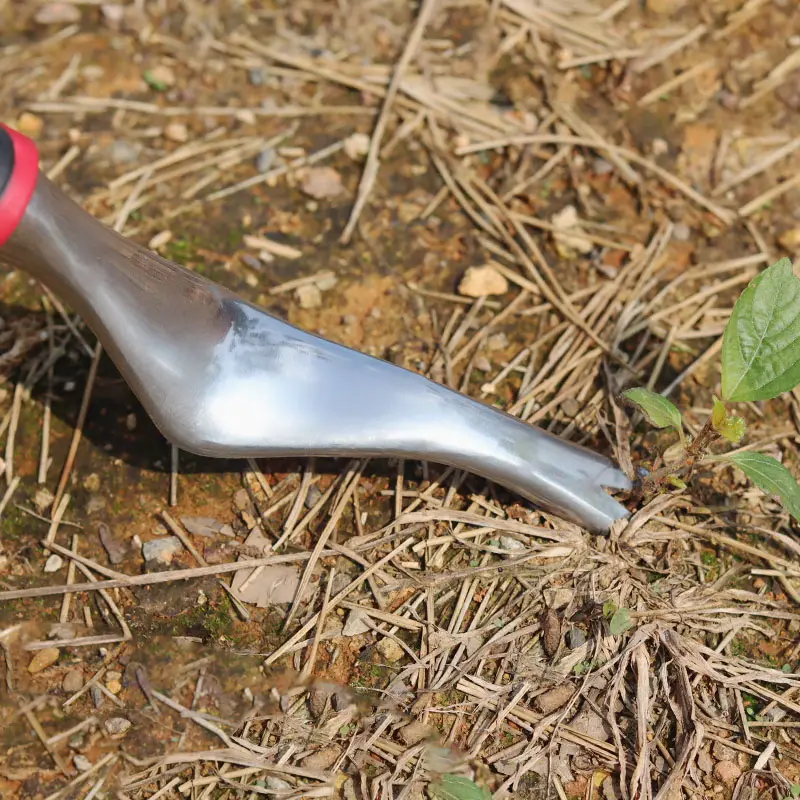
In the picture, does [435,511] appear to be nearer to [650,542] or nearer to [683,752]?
[650,542]

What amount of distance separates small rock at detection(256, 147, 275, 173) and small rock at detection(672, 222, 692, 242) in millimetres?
938

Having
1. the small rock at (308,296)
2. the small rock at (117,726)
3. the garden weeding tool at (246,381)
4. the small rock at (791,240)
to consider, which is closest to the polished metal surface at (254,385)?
the garden weeding tool at (246,381)

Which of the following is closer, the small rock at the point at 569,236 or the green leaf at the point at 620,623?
the green leaf at the point at 620,623

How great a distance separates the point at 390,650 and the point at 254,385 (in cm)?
49

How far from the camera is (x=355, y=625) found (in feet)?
4.42

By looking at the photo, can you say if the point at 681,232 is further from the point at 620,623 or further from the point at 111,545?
the point at 111,545

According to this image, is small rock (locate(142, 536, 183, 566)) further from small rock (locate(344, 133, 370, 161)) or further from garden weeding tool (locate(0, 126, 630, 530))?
small rock (locate(344, 133, 370, 161))

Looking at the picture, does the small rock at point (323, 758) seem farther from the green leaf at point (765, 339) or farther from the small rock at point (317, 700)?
the green leaf at point (765, 339)

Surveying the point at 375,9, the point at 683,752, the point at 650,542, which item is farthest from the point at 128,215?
the point at 683,752

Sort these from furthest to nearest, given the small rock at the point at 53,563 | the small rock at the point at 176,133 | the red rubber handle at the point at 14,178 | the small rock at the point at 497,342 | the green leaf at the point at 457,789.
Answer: the small rock at the point at 176,133, the small rock at the point at 497,342, the small rock at the point at 53,563, the green leaf at the point at 457,789, the red rubber handle at the point at 14,178

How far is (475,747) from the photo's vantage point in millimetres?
1247

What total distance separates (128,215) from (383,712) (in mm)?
1176

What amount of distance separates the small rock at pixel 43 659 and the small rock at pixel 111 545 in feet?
0.57

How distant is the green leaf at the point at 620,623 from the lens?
1315 millimetres
